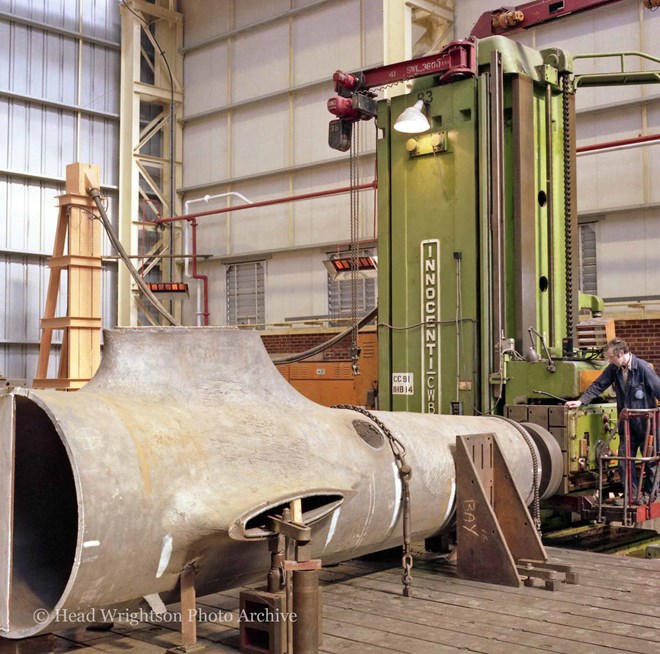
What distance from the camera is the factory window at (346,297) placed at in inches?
615

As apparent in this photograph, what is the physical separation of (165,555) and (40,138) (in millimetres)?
15522

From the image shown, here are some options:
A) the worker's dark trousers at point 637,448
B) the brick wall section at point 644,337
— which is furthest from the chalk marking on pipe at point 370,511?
the brick wall section at point 644,337

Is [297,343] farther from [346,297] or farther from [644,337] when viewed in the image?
[644,337]

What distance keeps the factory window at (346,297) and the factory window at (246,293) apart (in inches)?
68.7

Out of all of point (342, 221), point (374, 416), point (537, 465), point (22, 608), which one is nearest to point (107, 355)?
point (22, 608)

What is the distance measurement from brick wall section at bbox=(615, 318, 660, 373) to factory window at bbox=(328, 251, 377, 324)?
16.2ft

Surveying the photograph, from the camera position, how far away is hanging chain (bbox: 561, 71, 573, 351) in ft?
23.1

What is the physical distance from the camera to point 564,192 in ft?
23.4

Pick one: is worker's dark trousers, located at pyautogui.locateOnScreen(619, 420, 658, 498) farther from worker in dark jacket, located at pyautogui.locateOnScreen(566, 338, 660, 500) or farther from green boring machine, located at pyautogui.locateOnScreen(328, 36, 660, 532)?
green boring machine, located at pyautogui.locateOnScreen(328, 36, 660, 532)

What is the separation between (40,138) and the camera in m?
17.1

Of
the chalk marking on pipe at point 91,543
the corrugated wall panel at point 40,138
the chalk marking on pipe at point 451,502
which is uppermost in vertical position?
the corrugated wall panel at point 40,138

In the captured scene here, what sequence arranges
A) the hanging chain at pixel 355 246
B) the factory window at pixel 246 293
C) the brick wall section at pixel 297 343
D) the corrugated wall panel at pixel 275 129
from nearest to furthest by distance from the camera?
the hanging chain at pixel 355 246 < the brick wall section at pixel 297 343 < the corrugated wall panel at pixel 275 129 < the factory window at pixel 246 293

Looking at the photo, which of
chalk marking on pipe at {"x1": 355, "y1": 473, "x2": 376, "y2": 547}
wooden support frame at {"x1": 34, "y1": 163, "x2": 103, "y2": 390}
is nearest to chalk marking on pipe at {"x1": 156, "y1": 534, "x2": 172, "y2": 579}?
chalk marking on pipe at {"x1": 355, "y1": 473, "x2": 376, "y2": 547}

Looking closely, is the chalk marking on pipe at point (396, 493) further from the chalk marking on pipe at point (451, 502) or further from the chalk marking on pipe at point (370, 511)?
the chalk marking on pipe at point (451, 502)
